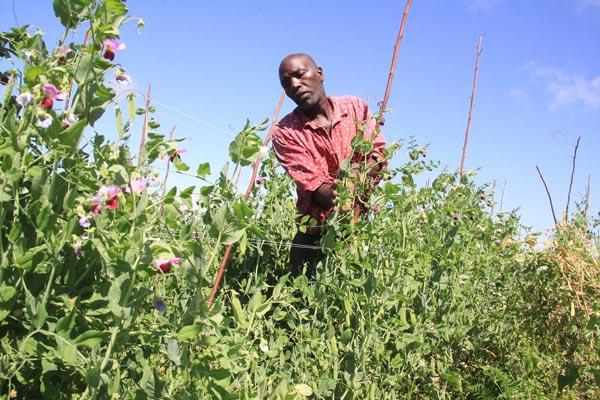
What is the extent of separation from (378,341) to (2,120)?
134 centimetres

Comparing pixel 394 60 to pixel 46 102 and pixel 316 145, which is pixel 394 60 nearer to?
pixel 316 145

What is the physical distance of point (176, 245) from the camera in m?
1.09

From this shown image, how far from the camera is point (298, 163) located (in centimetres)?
240

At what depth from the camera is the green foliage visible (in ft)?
3.32

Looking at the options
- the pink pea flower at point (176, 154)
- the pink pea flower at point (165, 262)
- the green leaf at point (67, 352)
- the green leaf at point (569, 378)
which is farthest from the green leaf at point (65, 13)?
the green leaf at point (569, 378)

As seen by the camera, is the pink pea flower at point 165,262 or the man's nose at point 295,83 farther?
the man's nose at point 295,83

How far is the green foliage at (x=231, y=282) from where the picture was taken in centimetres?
101

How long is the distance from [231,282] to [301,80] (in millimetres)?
1042

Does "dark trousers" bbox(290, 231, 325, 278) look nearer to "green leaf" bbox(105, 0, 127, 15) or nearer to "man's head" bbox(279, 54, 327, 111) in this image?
"man's head" bbox(279, 54, 327, 111)

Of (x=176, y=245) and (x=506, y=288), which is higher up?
(x=506, y=288)

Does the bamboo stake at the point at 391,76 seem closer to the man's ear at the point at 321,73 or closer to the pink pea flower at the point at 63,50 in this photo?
the man's ear at the point at 321,73

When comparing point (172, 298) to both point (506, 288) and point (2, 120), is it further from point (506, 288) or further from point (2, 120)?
point (506, 288)

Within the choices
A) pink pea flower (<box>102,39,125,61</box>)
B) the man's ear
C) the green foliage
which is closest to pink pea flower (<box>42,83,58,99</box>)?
the green foliage

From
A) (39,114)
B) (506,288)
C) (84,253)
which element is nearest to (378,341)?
(84,253)
